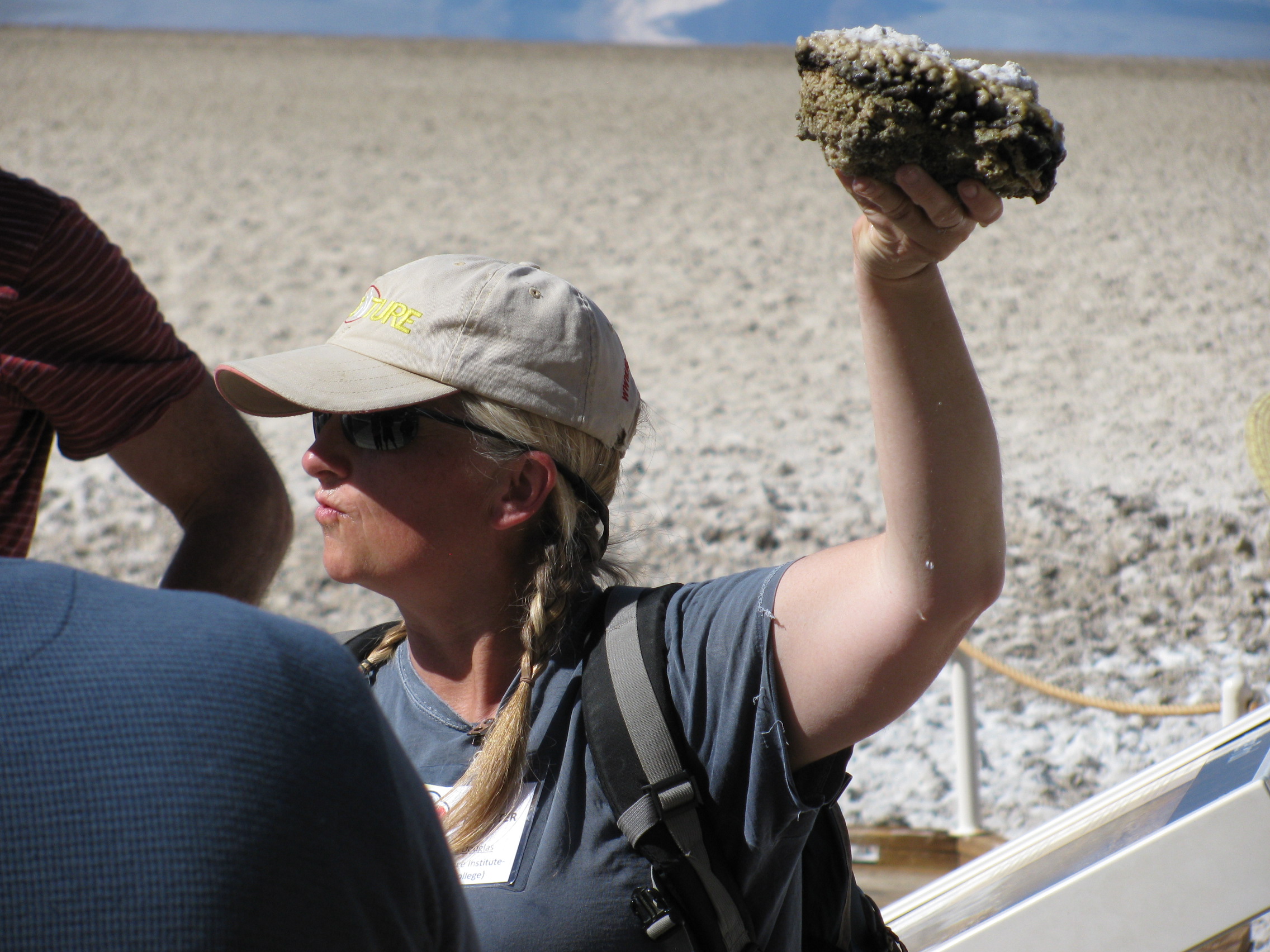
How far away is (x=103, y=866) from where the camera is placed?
55cm

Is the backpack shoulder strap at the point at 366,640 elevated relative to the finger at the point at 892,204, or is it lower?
lower

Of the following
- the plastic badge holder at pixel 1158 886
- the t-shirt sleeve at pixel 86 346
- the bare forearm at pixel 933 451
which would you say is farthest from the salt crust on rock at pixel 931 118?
the t-shirt sleeve at pixel 86 346

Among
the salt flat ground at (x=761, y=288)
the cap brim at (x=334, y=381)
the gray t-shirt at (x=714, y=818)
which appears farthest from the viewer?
the salt flat ground at (x=761, y=288)

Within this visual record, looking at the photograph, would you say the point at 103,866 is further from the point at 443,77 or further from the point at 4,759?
the point at 443,77

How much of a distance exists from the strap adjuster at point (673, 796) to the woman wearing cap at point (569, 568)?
0.16 feet

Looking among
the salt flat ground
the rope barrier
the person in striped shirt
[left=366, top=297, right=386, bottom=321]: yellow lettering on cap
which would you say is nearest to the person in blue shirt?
[left=366, top=297, right=386, bottom=321]: yellow lettering on cap

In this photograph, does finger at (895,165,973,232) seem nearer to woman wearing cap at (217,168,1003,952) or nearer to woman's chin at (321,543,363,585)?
woman wearing cap at (217,168,1003,952)

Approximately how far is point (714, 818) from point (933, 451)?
20.8 inches

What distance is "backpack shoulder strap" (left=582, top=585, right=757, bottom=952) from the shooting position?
1.24 metres

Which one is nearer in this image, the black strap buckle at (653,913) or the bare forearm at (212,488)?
the black strap buckle at (653,913)

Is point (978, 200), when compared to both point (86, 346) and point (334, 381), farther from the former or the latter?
point (86, 346)

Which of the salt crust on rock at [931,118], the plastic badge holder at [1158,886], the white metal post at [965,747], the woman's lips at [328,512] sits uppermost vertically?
the salt crust on rock at [931,118]

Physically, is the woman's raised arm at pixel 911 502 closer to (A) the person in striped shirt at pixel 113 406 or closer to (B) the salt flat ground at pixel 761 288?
(A) the person in striped shirt at pixel 113 406

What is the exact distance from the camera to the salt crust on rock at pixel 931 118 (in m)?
1.01
